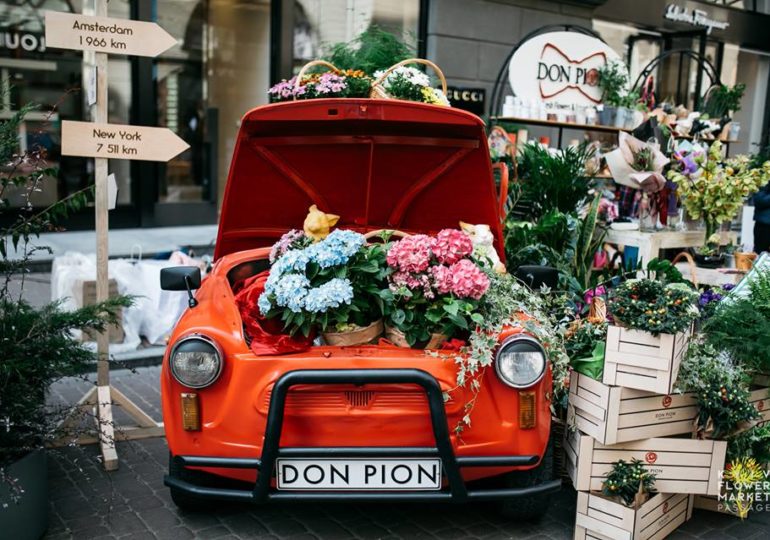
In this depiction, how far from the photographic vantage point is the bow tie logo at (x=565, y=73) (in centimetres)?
805

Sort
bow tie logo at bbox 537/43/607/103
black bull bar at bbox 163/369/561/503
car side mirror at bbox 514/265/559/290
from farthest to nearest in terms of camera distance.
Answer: bow tie logo at bbox 537/43/607/103
car side mirror at bbox 514/265/559/290
black bull bar at bbox 163/369/561/503

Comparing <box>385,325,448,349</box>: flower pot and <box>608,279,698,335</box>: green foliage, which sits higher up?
<box>608,279,698,335</box>: green foliage

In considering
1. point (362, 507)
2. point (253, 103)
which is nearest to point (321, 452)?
point (362, 507)

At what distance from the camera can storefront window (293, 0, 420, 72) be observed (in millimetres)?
10648

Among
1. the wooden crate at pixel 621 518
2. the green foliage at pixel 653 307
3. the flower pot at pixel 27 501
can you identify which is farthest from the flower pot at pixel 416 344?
the flower pot at pixel 27 501

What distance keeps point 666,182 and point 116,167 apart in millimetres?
7420

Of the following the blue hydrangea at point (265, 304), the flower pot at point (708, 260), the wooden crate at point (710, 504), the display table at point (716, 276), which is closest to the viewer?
the blue hydrangea at point (265, 304)

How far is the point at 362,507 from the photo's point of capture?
3.65 meters

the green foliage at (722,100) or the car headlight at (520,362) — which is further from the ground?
the green foliage at (722,100)

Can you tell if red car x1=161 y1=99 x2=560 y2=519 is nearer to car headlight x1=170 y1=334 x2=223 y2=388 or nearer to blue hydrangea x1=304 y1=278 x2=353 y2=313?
car headlight x1=170 y1=334 x2=223 y2=388

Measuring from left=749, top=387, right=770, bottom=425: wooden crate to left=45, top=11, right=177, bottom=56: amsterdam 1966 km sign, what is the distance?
3771 mm

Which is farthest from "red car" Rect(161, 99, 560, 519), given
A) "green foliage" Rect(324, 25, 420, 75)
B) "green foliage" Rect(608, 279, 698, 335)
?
"green foliage" Rect(324, 25, 420, 75)

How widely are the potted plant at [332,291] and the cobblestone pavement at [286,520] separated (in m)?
0.81

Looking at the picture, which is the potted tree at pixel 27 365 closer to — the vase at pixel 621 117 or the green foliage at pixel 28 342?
the green foliage at pixel 28 342
